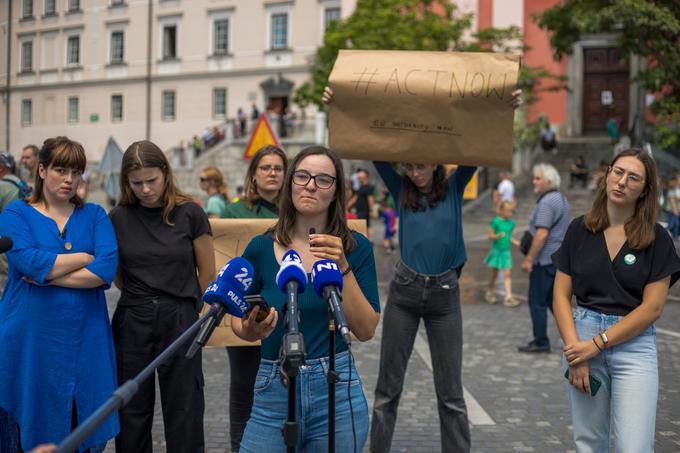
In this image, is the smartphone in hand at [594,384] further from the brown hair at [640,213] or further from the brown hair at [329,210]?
the brown hair at [329,210]

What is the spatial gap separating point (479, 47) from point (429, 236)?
2600cm

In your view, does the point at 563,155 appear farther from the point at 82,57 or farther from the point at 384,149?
the point at 82,57

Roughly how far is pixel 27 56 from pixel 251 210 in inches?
2056

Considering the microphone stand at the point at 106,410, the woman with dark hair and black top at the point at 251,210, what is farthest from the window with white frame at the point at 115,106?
the microphone stand at the point at 106,410

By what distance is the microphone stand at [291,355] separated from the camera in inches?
89.9

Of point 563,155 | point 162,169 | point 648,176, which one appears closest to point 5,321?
point 162,169

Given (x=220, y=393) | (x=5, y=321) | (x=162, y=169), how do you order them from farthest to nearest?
(x=220, y=393)
(x=162, y=169)
(x=5, y=321)

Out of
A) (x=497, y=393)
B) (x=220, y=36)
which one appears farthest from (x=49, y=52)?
(x=497, y=393)

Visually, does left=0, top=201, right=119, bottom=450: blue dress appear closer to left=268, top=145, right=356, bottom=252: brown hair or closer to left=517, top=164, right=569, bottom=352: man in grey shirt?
left=268, top=145, right=356, bottom=252: brown hair

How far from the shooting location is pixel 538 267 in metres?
8.17

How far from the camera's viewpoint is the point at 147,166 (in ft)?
13.4

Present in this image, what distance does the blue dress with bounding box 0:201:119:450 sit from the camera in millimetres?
3814

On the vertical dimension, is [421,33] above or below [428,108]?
above

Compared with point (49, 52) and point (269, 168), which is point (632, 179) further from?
point (49, 52)
